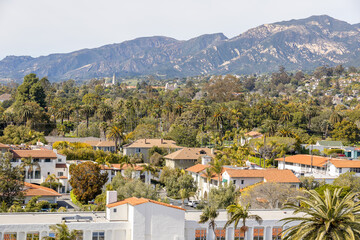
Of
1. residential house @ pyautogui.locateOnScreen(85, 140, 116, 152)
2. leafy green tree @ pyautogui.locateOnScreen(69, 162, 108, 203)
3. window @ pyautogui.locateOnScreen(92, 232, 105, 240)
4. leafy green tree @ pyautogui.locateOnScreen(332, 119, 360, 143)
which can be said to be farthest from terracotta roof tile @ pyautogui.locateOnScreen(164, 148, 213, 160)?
window @ pyautogui.locateOnScreen(92, 232, 105, 240)

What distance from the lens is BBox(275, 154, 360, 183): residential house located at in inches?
3419

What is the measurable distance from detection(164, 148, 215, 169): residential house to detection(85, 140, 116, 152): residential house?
55.7ft

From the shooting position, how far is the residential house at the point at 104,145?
11045 centimetres

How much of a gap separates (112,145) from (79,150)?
1730cm

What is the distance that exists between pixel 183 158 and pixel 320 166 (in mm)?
22703

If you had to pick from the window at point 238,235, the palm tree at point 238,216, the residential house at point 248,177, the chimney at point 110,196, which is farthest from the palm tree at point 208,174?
the chimney at point 110,196

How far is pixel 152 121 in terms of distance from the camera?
135 m

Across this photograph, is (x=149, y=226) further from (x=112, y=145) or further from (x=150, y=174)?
(x=112, y=145)

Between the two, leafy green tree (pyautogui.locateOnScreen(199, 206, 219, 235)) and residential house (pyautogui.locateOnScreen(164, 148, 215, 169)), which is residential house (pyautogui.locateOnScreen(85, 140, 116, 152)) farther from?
leafy green tree (pyautogui.locateOnScreen(199, 206, 219, 235))

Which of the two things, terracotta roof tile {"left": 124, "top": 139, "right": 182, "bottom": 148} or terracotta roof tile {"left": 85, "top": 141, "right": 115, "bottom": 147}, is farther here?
terracotta roof tile {"left": 85, "top": 141, "right": 115, "bottom": 147}

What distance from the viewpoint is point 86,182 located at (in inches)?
2776

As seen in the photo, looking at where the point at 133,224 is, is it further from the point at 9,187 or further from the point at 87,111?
the point at 87,111

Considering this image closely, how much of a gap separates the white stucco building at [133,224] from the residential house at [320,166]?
4110 cm

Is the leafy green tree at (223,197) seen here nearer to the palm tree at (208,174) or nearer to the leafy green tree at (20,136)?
the palm tree at (208,174)
